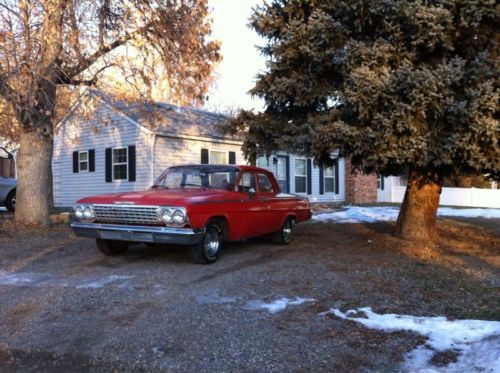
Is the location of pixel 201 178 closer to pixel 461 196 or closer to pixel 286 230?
pixel 286 230

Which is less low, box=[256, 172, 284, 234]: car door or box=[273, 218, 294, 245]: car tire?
box=[256, 172, 284, 234]: car door

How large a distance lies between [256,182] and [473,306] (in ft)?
14.9

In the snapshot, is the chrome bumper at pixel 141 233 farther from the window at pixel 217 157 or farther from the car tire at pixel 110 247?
the window at pixel 217 157

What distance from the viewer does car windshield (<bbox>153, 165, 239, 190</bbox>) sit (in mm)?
8555

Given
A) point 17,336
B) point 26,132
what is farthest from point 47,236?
point 17,336

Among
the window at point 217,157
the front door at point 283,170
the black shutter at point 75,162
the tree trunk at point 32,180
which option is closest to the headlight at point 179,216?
the tree trunk at point 32,180

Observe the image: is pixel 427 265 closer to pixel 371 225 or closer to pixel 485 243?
pixel 485 243

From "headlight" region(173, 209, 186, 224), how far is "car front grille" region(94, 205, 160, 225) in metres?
0.30

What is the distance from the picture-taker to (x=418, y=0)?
7434 mm

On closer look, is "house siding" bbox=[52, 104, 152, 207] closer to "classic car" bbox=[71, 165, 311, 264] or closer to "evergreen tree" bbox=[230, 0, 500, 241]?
"classic car" bbox=[71, 165, 311, 264]

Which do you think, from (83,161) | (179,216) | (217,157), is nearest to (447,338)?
(179,216)

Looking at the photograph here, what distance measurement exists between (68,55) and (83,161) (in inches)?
370

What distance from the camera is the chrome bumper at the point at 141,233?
23.2 feet

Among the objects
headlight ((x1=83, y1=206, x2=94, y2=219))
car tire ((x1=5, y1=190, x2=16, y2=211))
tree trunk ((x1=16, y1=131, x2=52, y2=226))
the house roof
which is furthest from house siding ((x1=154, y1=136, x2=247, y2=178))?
headlight ((x1=83, y1=206, x2=94, y2=219))
